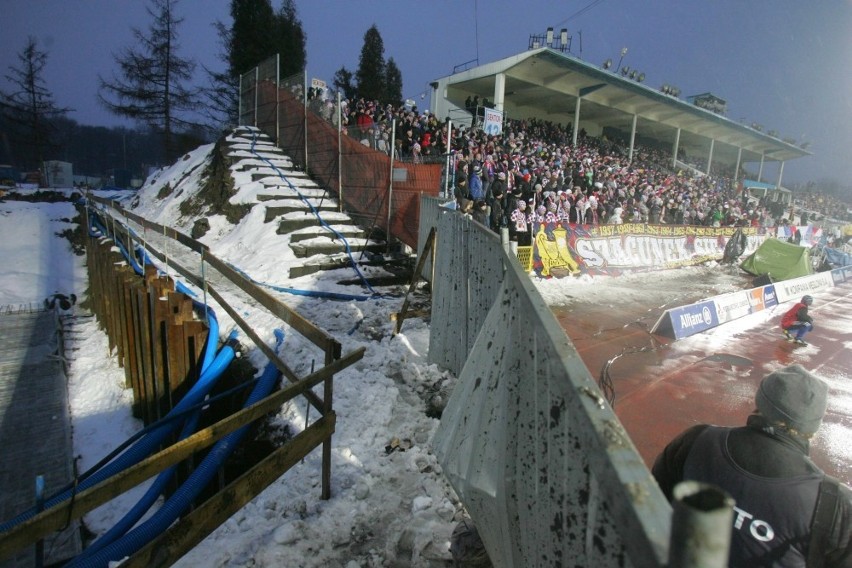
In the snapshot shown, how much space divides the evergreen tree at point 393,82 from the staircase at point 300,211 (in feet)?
127

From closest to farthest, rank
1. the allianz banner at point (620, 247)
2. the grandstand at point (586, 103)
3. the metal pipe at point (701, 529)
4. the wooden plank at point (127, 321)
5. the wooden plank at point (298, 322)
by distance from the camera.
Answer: the metal pipe at point (701, 529)
the wooden plank at point (298, 322)
the wooden plank at point (127, 321)
the allianz banner at point (620, 247)
the grandstand at point (586, 103)

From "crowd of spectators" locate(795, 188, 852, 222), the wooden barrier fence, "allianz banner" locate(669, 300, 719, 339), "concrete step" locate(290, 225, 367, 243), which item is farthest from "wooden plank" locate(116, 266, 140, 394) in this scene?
"crowd of spectators" locate(795, 188, 852, 222)

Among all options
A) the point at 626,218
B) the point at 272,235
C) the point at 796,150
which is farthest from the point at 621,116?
the point at 272,235

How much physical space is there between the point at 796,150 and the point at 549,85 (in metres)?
46.8

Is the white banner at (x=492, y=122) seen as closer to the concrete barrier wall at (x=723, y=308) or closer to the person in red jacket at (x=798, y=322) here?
the concrete barrier wall at (x=723, y=308)

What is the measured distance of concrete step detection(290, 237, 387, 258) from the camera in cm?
916

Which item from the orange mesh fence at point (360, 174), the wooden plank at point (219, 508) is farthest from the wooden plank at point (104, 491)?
the orange mesh fence at point (360, 174)

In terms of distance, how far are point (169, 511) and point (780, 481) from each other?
3.37 metres

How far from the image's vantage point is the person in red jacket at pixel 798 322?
8719 millimetres

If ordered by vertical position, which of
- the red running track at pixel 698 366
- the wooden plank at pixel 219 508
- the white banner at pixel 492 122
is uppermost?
the white banner at pixel 492 122

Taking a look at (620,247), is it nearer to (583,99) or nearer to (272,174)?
(272,174)

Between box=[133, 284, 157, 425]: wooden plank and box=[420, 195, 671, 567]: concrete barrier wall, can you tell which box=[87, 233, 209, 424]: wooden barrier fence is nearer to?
box=[133, 284, 157, 425]: wooden plank

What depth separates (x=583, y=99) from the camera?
114 ft

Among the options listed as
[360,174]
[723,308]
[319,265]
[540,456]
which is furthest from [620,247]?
[540,456]
